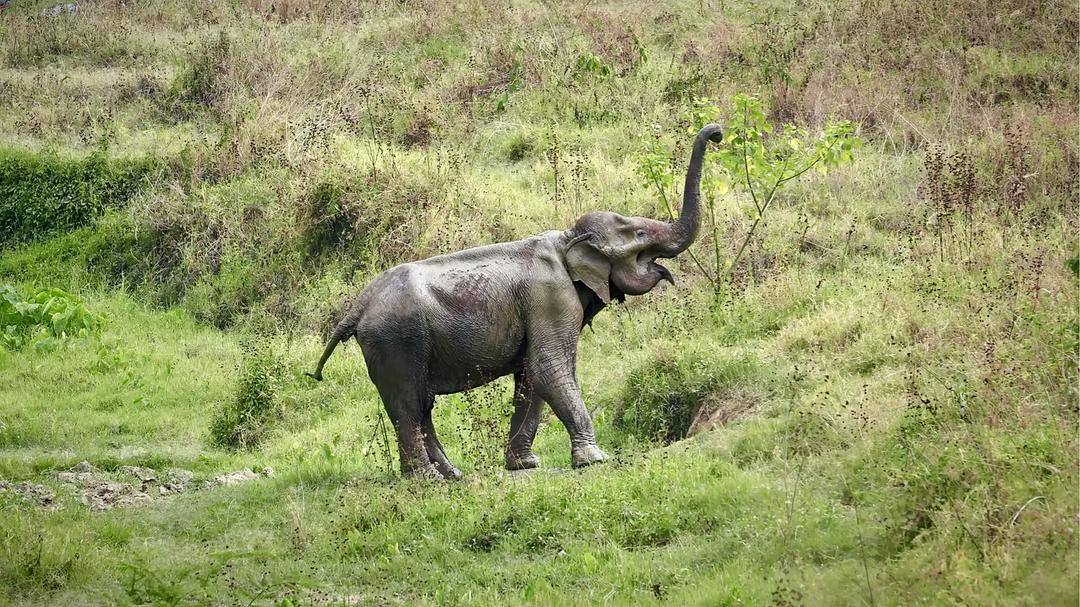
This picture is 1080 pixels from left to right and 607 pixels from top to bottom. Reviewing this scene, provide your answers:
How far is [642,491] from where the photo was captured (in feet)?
32.3

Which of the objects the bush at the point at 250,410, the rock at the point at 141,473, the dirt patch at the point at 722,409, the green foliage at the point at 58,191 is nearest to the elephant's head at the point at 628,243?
the dirt patch at the point at 722,409

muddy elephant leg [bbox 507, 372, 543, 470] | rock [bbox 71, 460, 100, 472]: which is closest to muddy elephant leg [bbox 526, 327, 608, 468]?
muddy elephant leg [bbox 507, 372, 543, 470]

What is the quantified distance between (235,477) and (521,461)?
2972mm

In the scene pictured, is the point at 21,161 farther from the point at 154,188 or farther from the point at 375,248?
the point at 375,248

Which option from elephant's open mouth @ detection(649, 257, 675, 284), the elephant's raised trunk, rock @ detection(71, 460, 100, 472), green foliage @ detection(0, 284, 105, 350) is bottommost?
green foliage @ detection(0, 284, 105, 350)

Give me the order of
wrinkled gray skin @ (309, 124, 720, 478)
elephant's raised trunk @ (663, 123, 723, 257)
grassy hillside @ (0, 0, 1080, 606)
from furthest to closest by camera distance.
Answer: elephant's raised trunk @ (663, 123, 723, 257)
wrinkled gray skin @ (309, 124, 720, 478)
grassy hillside @ (0, 0, 1080, 606)

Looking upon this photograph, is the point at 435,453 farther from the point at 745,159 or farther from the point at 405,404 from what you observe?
the point at 745,159

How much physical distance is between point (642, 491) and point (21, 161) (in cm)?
1648

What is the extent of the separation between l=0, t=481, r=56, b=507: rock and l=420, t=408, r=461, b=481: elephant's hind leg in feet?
10.6

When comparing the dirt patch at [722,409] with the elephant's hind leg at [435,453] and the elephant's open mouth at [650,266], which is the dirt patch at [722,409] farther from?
the elephant's hind leg at [435,453]

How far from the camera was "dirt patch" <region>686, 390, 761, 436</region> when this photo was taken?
463 inches

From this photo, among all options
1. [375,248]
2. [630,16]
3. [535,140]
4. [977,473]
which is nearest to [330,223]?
[375,248]

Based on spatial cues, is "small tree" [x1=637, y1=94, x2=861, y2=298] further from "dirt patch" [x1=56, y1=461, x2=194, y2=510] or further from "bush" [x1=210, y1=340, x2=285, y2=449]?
"dirt patch" [x1=56, y1=461, x2=194, y2=510]

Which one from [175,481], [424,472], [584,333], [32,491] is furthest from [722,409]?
[32,491]
